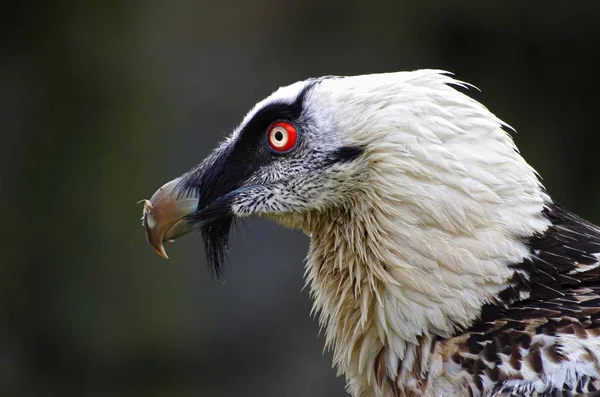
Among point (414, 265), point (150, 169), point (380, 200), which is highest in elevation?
point (150, 169)

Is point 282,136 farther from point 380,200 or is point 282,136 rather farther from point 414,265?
point 414,265

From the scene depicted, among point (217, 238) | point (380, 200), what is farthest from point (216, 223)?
point (380, 200)

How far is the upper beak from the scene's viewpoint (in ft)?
11.4

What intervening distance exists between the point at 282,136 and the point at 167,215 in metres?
0.60

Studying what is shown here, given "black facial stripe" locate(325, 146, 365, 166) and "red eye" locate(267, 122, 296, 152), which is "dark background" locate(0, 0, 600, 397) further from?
"black facial stripe" locate(325, 146, 365, 166)

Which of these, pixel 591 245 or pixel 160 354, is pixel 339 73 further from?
pixel 591 245

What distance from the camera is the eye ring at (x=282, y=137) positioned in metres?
3.42

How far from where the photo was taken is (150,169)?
768cm

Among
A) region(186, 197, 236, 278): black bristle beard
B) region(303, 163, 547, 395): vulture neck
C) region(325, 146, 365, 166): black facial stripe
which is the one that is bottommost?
region(303, 163, 547, 395): vulture neck

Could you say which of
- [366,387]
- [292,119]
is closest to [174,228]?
[292,119]

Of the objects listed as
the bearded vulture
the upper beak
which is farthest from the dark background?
the bearded vulture

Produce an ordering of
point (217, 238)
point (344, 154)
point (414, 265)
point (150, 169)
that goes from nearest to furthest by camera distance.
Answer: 1. point (414, 265)
2. point (344, 154)
3. point (217, 238)
4. point (150, 169)

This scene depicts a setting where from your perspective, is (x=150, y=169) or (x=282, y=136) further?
(x=150, y=169)

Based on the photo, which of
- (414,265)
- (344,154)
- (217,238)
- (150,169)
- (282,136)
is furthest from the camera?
(150,169)
